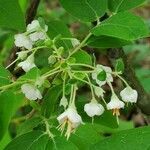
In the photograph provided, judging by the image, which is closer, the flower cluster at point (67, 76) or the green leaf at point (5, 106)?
the flower cluster at point (67, 76)

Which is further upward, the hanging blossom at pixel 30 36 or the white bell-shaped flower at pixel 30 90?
the hanging blossom at pixel 30 36

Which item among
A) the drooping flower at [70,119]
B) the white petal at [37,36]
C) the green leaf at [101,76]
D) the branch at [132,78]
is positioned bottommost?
the branch at [132,78]

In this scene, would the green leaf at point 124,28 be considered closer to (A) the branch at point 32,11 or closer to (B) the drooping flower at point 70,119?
(B) the drooping flower at point 70,119

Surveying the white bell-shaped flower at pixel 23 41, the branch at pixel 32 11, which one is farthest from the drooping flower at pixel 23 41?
the branch at pixel 32 11

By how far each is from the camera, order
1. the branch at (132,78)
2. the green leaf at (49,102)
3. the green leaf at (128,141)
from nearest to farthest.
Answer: the green leaf at (128,141), the green leaf at (49,102), the branch at (132,78)

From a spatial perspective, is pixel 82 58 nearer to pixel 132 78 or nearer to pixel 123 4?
pixel 123 4

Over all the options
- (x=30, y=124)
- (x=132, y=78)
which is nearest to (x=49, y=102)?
(x=30, y=124)

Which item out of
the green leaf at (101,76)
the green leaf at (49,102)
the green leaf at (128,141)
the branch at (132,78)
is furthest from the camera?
the branch at (132,78)
